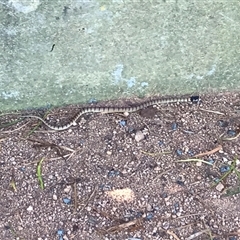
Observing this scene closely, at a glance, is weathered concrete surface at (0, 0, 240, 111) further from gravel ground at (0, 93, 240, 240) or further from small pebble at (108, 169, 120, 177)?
small pebble at (108, 169, 120, 177)

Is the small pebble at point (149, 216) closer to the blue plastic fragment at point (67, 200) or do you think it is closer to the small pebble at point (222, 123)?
the blue plastic fragment at point (67, 200)

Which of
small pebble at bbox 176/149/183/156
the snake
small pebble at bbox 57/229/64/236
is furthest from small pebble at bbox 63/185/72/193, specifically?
small pebble at bbox 176/149/183/156

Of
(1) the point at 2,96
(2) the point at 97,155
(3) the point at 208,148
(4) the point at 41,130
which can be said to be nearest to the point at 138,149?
(2) the point at 97,155

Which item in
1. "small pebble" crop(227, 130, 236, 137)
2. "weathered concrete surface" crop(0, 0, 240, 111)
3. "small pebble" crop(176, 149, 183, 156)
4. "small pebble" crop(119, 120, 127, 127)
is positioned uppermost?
"weathered concrete surface" crop(0, 0, 240, 111)

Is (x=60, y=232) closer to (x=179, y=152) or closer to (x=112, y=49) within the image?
(x=179, y=152)

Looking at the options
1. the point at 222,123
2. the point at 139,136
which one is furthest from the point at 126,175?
the point at 222,123

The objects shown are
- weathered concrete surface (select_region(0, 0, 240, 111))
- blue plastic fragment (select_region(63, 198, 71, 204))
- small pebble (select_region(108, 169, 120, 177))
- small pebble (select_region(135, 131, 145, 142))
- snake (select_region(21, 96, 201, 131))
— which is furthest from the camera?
snake (select_region(21, 96, 201, 131))
